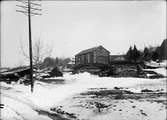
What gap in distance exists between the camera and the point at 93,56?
3900cm

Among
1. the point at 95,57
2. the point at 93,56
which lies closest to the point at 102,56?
the point at 95,57

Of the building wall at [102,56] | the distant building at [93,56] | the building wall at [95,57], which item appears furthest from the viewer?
the building wall at [102,56]

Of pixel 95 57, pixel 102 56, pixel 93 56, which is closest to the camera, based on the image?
pixel 93 56

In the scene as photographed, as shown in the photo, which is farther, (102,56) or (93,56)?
(102,56)

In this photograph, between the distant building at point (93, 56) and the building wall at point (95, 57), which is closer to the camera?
the distant building at point (93, 56)

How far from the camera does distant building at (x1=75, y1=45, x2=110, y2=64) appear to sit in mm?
36312

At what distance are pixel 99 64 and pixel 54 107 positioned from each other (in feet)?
90.4

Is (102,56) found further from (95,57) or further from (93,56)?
(93,56)

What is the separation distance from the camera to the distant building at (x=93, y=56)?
119 ft

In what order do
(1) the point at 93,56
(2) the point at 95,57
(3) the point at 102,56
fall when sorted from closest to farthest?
(1) the point at 93,56 → (2) the point at 95,57 → (3) the point at 102,56

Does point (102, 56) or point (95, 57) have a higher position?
point (102, 56)

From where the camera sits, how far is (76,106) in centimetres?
1266

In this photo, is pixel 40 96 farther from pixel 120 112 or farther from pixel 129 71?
pixel 129 71

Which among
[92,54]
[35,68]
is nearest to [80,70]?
[92,54]
